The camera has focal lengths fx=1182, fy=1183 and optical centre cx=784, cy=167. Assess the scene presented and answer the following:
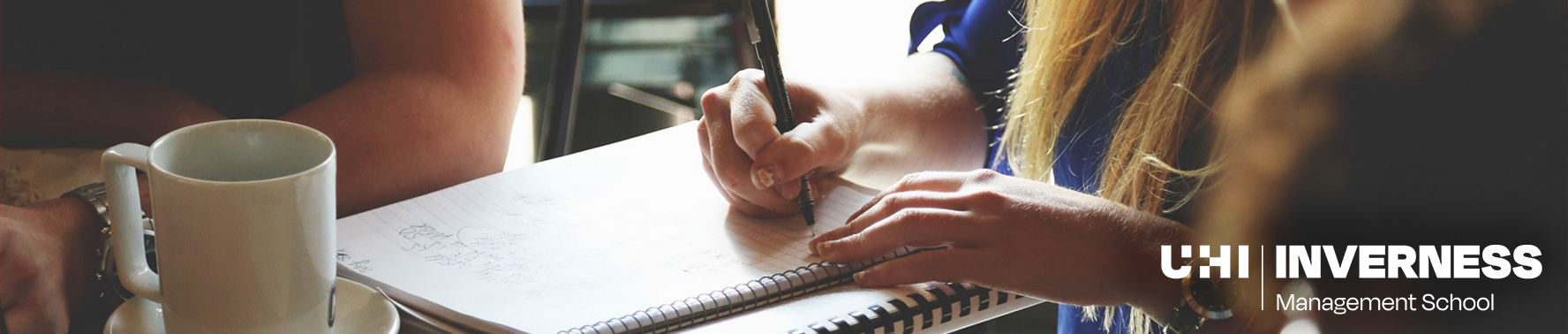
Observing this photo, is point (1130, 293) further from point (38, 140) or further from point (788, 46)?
point (788, 46)

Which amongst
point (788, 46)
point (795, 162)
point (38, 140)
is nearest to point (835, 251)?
point (795, 162)

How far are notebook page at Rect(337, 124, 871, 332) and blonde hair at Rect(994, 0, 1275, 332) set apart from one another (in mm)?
215

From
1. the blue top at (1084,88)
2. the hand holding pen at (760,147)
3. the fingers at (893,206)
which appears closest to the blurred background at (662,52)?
the blue top at (1084,88)

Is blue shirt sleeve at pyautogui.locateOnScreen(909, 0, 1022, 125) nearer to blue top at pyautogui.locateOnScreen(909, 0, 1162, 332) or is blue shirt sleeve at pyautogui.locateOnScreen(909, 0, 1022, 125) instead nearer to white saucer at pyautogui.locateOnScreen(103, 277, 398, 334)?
blue top at pyautogui.locateOnScreen(909, 0, 1162, 332)

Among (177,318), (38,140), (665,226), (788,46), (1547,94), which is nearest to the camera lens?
(177,318)

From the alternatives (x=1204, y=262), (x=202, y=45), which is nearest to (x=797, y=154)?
(x=1204, y=262)

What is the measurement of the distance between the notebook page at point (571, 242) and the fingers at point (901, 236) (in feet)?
0.08

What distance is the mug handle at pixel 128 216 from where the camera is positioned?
545mm

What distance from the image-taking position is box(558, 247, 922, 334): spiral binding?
631 millimetres

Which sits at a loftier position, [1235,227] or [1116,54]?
[1116,54]

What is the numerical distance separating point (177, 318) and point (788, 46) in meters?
2.25

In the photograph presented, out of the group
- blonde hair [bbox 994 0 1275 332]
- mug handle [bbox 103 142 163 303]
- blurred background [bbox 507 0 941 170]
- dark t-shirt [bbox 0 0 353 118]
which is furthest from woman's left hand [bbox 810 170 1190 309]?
blurred background [bbox 507 0 941 170]

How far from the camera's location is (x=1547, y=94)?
67 cm

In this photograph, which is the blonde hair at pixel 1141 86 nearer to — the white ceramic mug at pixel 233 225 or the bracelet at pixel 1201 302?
the bracelet at pixel 1201 302
